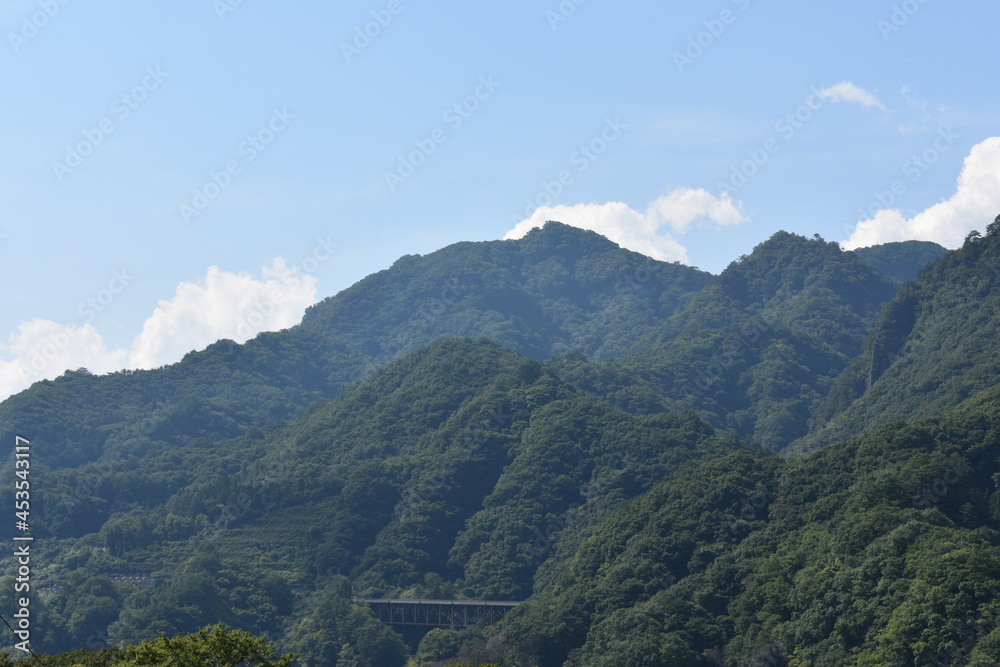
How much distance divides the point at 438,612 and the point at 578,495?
68.5 feet

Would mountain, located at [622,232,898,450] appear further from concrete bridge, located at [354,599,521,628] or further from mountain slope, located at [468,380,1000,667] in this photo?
mountain slope, located at [468,380,1000,667]

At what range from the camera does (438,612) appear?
104m

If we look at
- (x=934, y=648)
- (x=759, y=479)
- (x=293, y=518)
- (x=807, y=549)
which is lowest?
(x=934, y=648)

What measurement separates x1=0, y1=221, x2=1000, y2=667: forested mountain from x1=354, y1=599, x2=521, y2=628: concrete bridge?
2768 millimetres

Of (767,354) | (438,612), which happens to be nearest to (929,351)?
(767,354)

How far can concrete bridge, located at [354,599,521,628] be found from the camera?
338 ft

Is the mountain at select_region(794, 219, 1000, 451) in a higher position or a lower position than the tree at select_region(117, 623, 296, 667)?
higher

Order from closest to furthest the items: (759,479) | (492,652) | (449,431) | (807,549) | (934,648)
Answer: (934,648) → (807,549) → (492,652) → (759,479) → (449,431)

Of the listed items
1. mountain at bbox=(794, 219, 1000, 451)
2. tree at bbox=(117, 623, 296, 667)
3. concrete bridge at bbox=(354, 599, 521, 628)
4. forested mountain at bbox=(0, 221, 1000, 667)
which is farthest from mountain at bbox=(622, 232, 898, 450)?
tree at bbox=(117, 623, 296, 667)

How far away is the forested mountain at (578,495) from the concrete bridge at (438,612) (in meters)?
2.77

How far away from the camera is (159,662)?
39.2 meters

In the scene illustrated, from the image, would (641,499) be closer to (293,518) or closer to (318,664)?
(318,664)

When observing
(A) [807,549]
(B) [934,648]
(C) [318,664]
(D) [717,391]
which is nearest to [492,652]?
(C) [318,664]

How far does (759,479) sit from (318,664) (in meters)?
38.6
